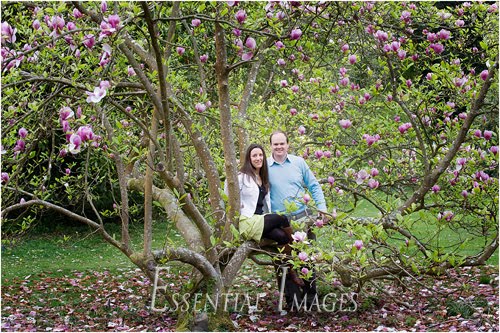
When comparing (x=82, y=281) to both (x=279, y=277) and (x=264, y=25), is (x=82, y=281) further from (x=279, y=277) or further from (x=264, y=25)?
(x=264, y=25)

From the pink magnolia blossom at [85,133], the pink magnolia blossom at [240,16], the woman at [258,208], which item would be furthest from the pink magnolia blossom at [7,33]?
the woman at [258,208]

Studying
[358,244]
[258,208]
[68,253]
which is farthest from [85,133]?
[68,253]

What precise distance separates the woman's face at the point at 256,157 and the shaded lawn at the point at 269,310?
122cm

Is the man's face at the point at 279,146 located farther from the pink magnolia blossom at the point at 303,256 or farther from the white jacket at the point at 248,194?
the pink magnolia blossom at the point at 303,256

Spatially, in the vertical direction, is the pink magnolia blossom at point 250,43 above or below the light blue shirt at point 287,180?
above

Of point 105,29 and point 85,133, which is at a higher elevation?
point 105,29

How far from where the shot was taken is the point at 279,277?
5.35 metres

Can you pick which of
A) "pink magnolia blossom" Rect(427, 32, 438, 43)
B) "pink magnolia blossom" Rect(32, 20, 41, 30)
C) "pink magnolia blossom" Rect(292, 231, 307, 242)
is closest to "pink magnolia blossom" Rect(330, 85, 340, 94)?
"pink magnolia blossom" Rect(427, 32, 438, 43)

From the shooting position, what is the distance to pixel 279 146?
5238mm

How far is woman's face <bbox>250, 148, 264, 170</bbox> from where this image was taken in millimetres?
5043

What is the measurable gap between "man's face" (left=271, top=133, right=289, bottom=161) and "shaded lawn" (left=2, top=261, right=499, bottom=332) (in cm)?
127

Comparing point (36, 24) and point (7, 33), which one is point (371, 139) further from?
point (7, 33)

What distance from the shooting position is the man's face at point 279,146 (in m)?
5.24

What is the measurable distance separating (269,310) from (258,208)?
3.00 ft
